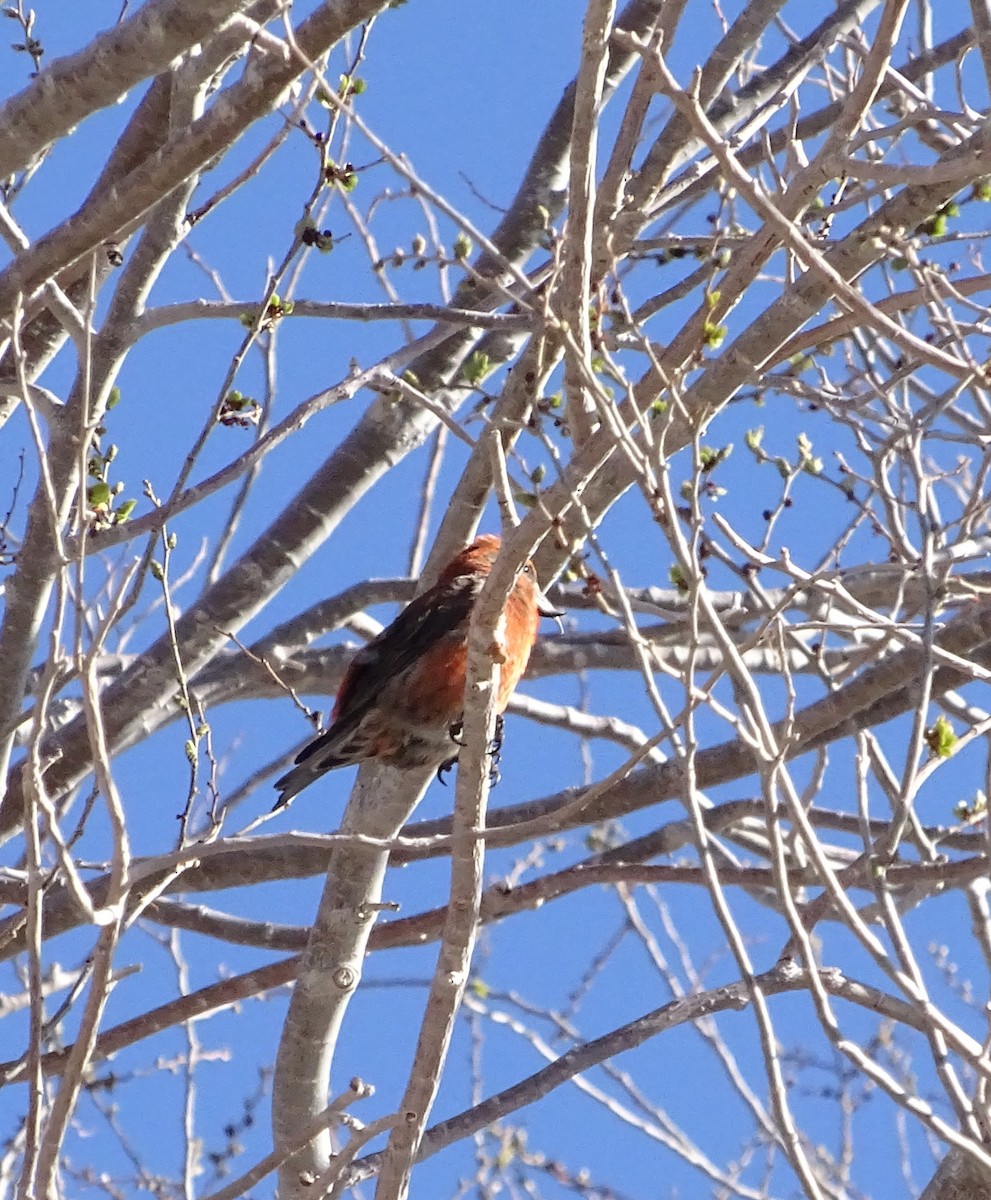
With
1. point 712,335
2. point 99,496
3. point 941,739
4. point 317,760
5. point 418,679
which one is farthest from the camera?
point 418,679

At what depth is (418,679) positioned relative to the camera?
16.4ft

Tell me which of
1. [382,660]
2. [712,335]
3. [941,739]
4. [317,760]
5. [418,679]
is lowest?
[941,739]

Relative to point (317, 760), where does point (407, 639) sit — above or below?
above

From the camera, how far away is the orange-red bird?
15.4 ft

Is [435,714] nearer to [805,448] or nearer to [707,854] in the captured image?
[805,448]

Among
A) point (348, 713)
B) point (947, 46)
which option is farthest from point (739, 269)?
point (947, 46)

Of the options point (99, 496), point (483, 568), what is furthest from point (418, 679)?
point (99, 496)

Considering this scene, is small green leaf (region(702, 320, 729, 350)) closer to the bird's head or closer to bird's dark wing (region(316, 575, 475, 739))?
the bird's head

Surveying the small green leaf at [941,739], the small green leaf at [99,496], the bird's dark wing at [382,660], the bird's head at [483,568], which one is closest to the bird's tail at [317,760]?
the bird's dark wing at [382,660]

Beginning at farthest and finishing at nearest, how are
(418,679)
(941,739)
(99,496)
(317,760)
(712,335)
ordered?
(418,679), (317,760), (99,496), (941,739), (712,335)

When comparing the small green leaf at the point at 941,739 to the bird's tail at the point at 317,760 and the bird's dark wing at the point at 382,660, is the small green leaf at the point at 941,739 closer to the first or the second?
the bird's dark wing at the point at 382,660

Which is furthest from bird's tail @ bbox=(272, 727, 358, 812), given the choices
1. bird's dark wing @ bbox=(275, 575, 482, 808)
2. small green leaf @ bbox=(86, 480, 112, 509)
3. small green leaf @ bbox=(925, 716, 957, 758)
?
small green leaf @ bbox=(925, 716, 957, 758)

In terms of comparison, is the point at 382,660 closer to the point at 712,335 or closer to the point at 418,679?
the point at 418,679

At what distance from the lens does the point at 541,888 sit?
14.2 ft
